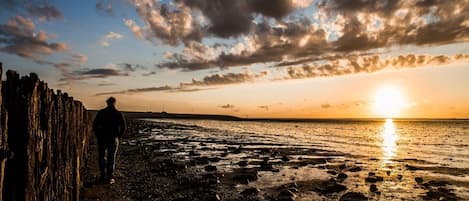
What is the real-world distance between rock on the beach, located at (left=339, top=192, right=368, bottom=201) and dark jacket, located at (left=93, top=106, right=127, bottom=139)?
6.77 metres

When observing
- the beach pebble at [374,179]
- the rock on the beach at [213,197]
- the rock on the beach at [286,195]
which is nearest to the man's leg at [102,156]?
the rock on the beach at [213,197]

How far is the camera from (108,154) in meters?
11.4

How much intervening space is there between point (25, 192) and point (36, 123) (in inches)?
39.2

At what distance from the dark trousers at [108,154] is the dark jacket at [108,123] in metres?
0.16

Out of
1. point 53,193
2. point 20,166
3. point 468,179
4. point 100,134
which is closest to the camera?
point 20,166

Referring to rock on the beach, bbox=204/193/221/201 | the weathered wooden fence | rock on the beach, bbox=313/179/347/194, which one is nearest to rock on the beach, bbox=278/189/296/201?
rock on the beach, bbox=313/179/347/194

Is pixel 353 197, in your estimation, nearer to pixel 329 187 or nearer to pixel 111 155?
pixel 329 187

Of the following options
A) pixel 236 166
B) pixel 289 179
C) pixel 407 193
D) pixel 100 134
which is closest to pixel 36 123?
pixel 100 134

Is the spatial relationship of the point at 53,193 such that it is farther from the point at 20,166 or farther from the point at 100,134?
the point at 100,134

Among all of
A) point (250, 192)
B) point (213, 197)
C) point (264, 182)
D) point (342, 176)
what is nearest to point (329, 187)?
point (264, 182)

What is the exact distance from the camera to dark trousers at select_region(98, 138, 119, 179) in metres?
11.3

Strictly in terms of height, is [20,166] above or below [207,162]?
above

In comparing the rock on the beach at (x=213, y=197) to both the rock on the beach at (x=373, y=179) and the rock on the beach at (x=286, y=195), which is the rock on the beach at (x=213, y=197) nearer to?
the rock on the beach at (x=286, y=195)

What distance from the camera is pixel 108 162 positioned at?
455 inches
